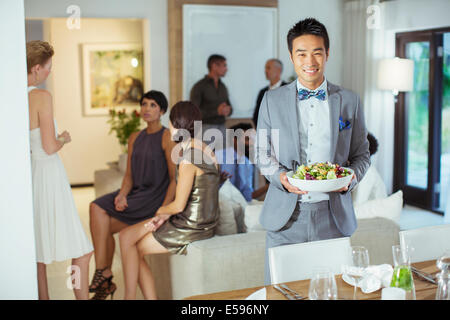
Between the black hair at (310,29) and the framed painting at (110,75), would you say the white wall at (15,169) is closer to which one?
the black hair at (310,29)

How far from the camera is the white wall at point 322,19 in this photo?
6406 millimetres

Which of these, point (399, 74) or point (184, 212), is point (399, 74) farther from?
point (184, 212)

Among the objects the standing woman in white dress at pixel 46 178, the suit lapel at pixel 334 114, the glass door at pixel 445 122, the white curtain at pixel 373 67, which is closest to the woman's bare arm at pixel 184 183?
the standing woman in white dress at pixel 46 178

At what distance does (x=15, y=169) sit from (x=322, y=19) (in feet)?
16.6

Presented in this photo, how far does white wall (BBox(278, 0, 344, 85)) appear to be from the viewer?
252 inches

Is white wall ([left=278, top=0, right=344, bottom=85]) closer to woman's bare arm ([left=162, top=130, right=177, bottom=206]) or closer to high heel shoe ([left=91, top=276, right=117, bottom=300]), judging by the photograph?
woman's bare arm ([left=162, top=130, right=177, bottom=206])

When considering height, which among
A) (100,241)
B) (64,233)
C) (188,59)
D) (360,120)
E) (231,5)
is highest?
(231,5)

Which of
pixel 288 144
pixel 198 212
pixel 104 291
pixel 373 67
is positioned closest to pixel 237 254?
pixel 198 212

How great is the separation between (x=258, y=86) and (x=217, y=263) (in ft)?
12.5

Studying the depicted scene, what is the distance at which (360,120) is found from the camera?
2.42m

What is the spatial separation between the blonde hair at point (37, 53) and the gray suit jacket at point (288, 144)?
3.64 feet
